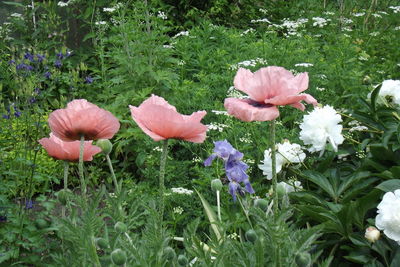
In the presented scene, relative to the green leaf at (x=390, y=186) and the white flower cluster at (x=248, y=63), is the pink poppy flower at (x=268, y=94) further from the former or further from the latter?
the white flower cluster at (x=248, y=63)

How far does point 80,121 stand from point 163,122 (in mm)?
197

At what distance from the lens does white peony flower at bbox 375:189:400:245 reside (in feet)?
5.51

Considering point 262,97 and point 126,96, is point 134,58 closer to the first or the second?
point 126,96

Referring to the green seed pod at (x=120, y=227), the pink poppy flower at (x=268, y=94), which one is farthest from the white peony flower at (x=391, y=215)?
the green seed pod at (x=120, y=227)

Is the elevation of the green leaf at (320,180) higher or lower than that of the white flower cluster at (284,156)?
lower

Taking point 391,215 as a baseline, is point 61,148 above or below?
above

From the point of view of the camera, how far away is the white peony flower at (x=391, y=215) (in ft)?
5.51

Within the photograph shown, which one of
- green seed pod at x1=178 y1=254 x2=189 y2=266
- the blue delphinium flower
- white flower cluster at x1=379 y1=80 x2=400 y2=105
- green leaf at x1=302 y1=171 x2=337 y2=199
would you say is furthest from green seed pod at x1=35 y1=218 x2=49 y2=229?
white flower cluster at x1=379 y1=80 x2=400 y2=105

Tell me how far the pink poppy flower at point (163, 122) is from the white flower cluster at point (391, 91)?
4.23ft

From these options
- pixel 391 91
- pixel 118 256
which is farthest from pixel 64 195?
pixel 391 91

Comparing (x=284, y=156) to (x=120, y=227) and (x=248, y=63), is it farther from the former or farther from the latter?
(x=248, y=63)

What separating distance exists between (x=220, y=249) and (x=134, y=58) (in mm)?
3051

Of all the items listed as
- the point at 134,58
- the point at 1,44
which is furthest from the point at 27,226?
the point at 1,44

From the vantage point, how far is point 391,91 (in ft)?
7.82
